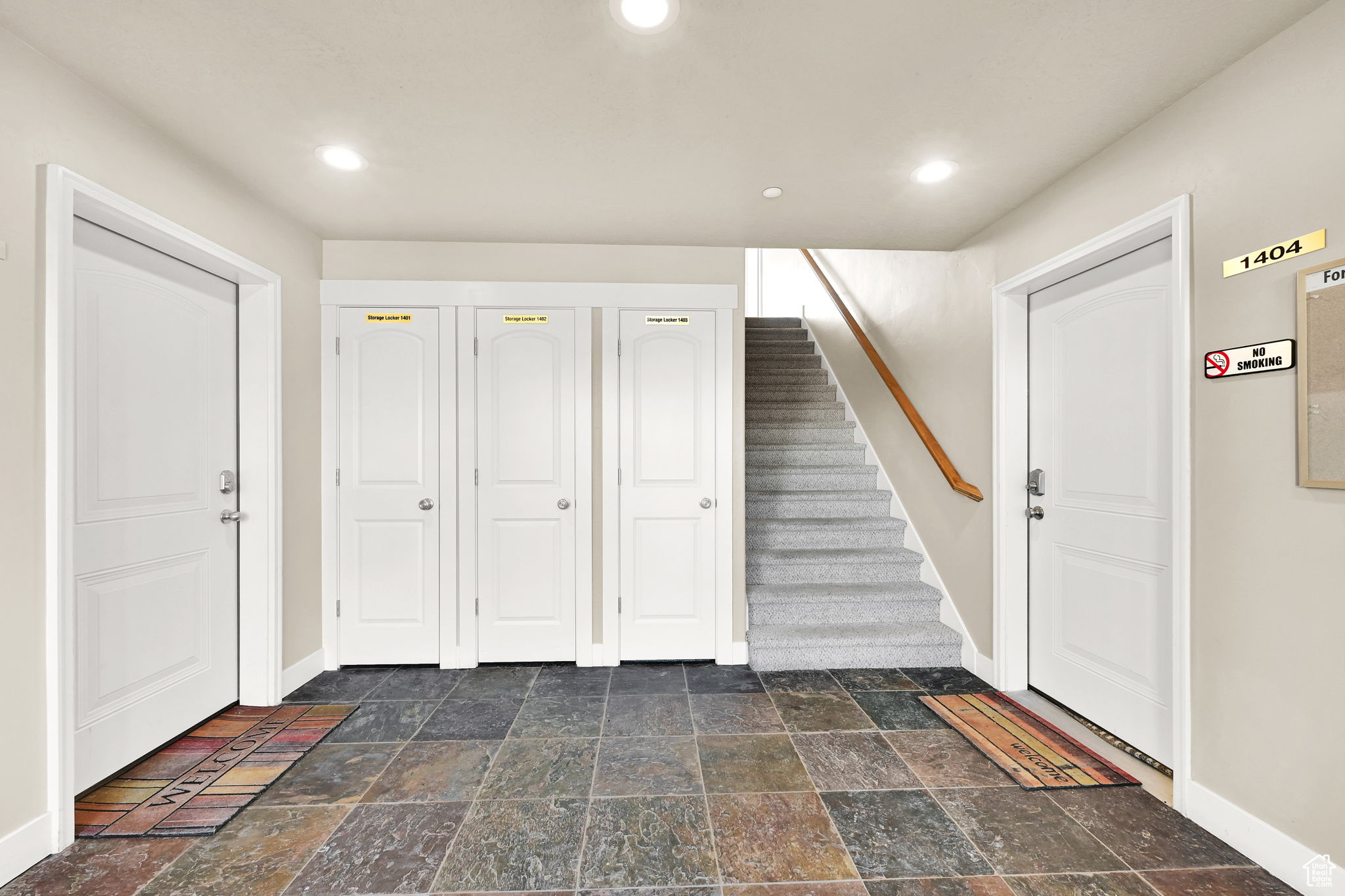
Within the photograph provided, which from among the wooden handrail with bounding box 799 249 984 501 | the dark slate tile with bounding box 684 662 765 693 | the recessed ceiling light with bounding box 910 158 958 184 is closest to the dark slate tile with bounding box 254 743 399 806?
the dark slate tile with bounding box 684 662 765 693

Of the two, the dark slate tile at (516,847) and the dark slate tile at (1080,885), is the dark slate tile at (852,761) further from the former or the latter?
the dark slate tile at (516,847)

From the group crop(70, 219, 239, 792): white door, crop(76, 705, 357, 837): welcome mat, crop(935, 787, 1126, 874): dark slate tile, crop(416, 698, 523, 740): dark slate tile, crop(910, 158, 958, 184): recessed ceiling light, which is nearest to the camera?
crop(935, 787, 1126, 874): dark slate tile

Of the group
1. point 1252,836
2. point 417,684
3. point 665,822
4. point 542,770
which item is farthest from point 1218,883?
point 417,684

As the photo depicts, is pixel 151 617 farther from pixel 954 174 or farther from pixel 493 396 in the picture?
pixel 954 174

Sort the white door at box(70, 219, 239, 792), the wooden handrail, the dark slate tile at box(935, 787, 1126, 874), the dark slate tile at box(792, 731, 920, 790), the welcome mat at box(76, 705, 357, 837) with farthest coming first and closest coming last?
the wooden handrail → the dark slate tile at box(792, 731, 920, 790) → the white door at box(70, 219, 239, 792) → the welcome mat at box(76, 705, 357, 837) → the dark slate tile at box(935, 787, 1126, 874)

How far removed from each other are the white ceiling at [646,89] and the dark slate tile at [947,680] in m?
2.37

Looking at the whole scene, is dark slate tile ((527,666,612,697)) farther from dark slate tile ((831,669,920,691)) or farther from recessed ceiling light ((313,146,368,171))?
recessed ceiling light ((313,146,368,171))

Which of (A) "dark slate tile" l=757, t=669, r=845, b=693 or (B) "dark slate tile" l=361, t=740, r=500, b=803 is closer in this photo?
(B) "dark slate tile" l=361, t=740, r=500, b=803

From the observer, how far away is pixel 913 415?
354cm

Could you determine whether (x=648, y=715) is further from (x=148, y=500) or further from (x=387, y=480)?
(x=148, y=500)

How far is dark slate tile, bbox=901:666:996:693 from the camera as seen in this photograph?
2883 millimetres

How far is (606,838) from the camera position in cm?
Answer: 178

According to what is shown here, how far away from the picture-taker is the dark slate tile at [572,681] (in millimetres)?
2852

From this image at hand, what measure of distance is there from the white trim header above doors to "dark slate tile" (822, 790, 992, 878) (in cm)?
240
